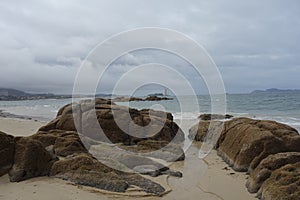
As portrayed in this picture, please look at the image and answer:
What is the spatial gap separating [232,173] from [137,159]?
2.93 meters

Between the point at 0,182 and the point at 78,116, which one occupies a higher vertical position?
the point at 78,116

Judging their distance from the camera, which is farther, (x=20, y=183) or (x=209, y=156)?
(x=209, y=156)

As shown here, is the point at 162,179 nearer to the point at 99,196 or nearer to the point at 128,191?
the point at 128,191

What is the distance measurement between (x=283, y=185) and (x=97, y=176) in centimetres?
421

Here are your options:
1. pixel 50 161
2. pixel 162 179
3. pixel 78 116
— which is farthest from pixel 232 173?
pixel 78 116

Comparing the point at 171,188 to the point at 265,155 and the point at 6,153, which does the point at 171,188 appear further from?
the point at 6,153

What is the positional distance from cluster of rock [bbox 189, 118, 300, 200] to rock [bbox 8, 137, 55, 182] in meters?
5.22

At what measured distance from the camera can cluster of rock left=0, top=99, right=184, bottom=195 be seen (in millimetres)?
7590

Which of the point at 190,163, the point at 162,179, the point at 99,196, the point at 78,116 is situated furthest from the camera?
the point at 78,116

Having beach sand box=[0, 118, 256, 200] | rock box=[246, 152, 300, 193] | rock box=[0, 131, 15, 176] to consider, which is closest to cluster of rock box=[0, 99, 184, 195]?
rock box=[0, 131, 15, 176]

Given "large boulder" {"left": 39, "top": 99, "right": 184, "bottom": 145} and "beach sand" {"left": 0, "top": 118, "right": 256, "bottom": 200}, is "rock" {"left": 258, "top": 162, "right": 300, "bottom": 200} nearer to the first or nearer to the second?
"beach sand" {"left": 0, "top": 118, "right": 256, "bottom": 200}

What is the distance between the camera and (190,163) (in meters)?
11.0

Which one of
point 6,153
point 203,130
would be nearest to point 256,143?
point 6,153

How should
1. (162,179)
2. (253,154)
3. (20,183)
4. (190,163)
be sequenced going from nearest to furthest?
(20,183), (162,179), (253,154), (190,163)
